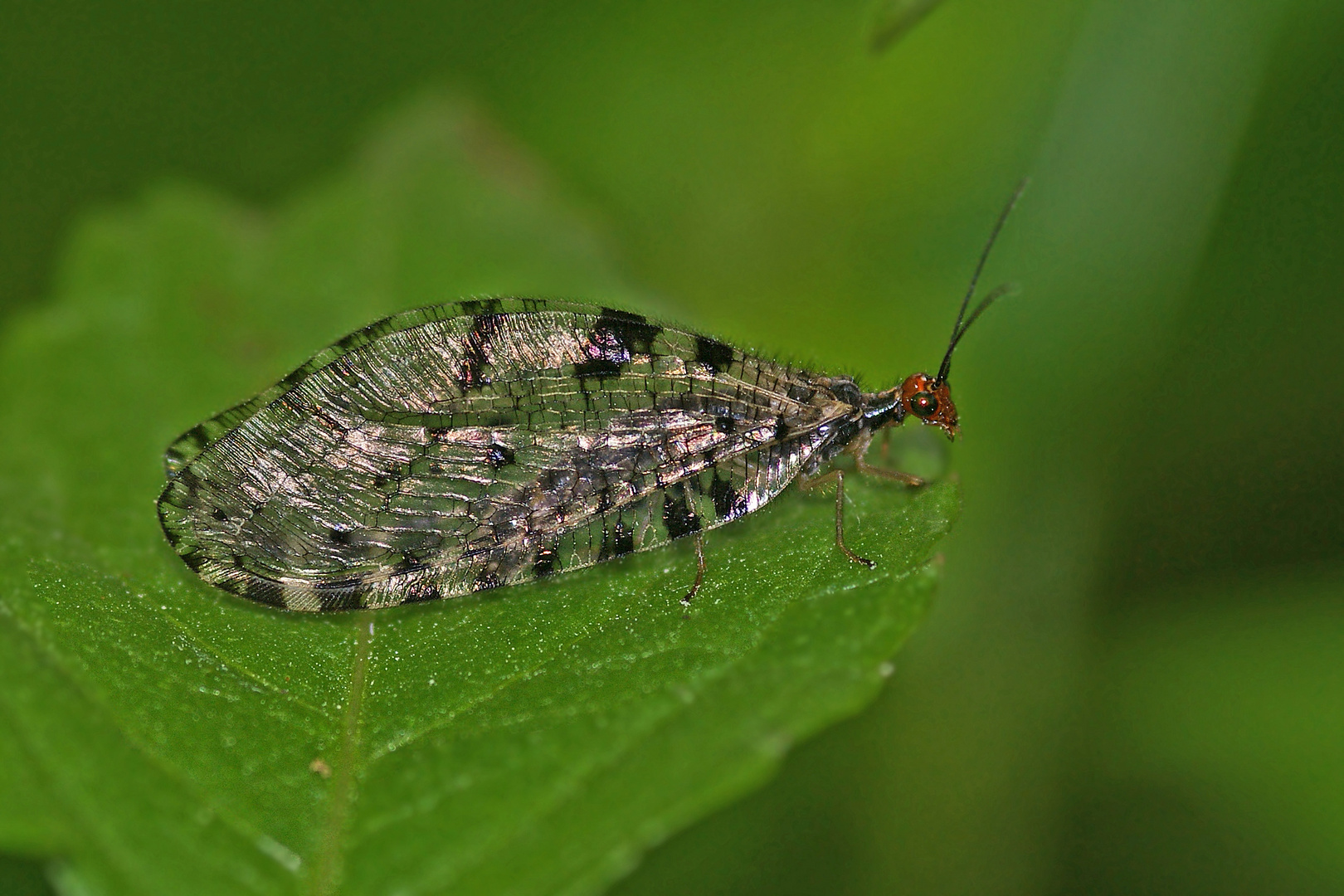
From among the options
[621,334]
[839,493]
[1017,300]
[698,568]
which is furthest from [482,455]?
[1017,300]

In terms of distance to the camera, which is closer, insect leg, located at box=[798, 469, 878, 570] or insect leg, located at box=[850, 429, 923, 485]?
insect leg, located at box=[798, 469, 878, 570]

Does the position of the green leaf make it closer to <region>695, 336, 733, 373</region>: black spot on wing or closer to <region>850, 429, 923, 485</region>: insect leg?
<region>850, 429, 923, 485</region>: insect leg

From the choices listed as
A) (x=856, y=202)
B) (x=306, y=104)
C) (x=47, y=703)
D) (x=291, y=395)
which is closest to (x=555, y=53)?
(x=306, y=104)

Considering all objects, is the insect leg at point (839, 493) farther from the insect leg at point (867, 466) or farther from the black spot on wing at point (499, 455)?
the black spot on wing at point (499, 455)

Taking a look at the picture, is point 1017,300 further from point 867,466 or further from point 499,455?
point 499,455

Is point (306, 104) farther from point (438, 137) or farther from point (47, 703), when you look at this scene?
point (47, 703)

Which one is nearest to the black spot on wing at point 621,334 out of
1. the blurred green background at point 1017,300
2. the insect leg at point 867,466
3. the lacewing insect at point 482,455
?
the lacewing insect at point 482,455

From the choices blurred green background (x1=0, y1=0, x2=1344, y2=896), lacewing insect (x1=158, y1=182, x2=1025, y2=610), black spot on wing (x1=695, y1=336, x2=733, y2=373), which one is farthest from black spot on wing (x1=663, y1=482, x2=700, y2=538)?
blurred green background (x1=0, y1=0, x2=1344, y2=896)
